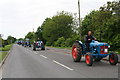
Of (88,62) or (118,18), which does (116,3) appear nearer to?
(118,18)

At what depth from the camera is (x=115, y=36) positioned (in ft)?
78.7

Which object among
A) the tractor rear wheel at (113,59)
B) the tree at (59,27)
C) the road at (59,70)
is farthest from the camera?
the tree at (59,27)

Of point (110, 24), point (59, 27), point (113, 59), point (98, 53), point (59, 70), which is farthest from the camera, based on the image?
point (59, 27)

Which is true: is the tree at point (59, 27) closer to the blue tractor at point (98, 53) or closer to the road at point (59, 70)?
the road at point (59, 70)

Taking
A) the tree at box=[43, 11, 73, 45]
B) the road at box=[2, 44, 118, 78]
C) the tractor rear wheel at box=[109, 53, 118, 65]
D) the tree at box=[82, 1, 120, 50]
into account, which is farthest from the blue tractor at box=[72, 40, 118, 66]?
the tree at box=[43, 11, 73, 45]

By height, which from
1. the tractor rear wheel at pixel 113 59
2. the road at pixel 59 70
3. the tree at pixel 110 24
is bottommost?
the road at pixel 59 70

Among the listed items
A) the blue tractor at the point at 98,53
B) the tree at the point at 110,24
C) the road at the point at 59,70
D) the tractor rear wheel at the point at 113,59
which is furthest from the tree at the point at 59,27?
the tractor rear wheel at the point at 113,59

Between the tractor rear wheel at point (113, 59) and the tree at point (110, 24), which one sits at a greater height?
the tree at point (110, 24)

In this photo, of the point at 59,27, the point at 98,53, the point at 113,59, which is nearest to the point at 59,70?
the point at 98,53

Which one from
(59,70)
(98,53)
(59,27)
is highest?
(59,27)

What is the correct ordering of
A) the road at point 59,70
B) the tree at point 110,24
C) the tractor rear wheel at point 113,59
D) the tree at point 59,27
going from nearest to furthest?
the road at point 59,70 → the tractor rear wheel at point 113,59 → the tree at point 110,24 → the tree at point 59,27

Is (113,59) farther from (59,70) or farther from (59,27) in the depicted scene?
(59,27)

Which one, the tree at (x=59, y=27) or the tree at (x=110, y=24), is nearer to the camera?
the tree at (x=110, y=24)

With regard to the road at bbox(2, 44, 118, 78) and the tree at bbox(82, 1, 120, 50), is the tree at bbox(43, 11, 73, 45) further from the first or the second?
the road at bbox(2, 44, 118, 78)
